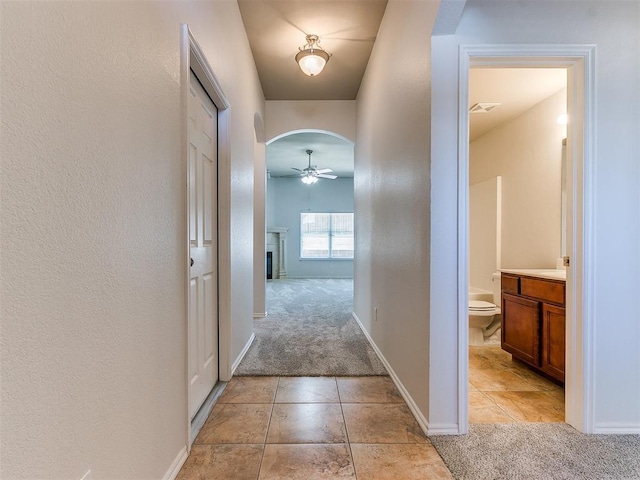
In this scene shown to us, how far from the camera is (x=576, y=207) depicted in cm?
174

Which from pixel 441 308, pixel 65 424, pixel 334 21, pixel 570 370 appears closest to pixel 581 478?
pixel 570 370

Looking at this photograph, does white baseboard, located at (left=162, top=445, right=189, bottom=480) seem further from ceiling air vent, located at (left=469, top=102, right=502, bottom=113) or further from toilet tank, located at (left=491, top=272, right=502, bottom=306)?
ceiling air vent, located at (left=469, top=102, right=502, bottom=113)

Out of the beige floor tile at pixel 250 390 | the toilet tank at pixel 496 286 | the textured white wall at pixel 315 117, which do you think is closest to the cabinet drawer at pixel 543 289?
the toilet tank at pixel 496 286

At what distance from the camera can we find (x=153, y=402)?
1.21m

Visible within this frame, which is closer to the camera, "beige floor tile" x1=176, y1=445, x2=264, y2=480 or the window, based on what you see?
"beige floor tile" x1=176, y1=445, x2=264, y2=480

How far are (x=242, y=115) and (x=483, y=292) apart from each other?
337cm

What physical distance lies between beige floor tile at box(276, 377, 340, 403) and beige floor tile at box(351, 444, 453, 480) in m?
0.51

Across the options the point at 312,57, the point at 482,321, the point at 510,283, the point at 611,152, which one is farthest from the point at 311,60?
the point at 482,321

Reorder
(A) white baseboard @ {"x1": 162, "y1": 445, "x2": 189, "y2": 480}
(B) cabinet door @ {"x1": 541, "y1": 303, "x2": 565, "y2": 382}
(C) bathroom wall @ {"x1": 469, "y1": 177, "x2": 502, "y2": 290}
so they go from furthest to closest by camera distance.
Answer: (C) bathroom wall @ {"x1": 469, "y1": 177, "x2": 502, "y2": 290}, (B) cabinet door @ {"x1": 541, "y1": 303, "x2": 565, "y2": 382}, (A) white baseboard @ {"x1": 162, "y1": 445, "x2": 189, "y2": 480}

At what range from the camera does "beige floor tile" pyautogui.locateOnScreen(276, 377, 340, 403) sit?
206 cm

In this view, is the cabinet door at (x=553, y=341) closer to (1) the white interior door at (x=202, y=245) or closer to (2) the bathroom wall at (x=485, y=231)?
(2) the bathroom wall at (x=485, y=231)

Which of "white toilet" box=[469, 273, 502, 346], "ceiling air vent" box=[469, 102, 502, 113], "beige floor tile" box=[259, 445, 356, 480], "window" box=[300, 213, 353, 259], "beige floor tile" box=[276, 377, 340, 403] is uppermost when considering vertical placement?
"ceiling air vent" box=[469, 102, 502, 113]

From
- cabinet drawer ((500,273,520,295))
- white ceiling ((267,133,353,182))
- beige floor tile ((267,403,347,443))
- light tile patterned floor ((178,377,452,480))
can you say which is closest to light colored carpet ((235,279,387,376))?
light tile patterned floor ((178,377,452,480))

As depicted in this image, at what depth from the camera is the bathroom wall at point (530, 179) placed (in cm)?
300
